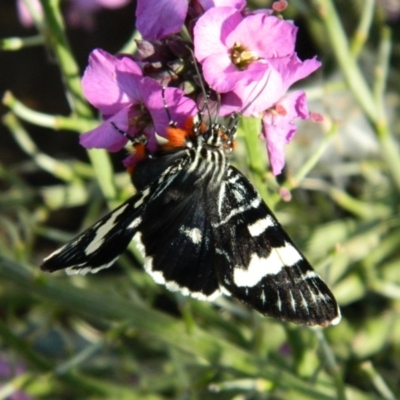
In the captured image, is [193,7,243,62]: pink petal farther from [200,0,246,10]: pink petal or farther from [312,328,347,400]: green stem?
[312,328,347,400]: green stem

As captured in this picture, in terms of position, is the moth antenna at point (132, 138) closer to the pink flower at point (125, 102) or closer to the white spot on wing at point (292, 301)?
the pink flower at point (125, 102)

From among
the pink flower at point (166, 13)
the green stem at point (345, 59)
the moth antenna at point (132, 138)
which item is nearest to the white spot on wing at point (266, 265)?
the moth antenna at point (132, 138)

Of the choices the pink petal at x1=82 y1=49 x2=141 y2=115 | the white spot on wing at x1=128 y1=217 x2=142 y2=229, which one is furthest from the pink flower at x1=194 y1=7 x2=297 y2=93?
the white spot on wing at x1=128 y1=217 x2=142 y2=229

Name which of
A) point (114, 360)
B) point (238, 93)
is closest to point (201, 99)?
point (238, 93)

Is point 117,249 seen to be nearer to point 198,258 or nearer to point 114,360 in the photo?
point 198,258

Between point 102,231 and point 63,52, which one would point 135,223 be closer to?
point 102,231

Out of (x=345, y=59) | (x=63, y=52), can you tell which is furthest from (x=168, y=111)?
(x=345, y=59)
